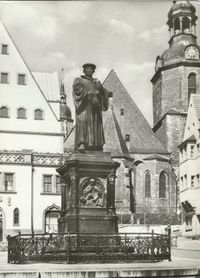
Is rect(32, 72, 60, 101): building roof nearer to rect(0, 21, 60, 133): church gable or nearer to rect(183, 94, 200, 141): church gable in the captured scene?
rect(0, 21, 60, 133): church gable

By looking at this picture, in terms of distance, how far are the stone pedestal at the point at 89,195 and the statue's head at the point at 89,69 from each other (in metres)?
1.11

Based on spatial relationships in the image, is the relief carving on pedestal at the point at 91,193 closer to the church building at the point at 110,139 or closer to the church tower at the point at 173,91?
the church building at the point at 110,139

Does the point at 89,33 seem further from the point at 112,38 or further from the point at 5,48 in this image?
the point at 5,48

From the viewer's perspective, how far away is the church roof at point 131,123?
25984mm

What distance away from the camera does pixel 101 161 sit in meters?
7.24

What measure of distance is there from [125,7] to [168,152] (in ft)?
61.8

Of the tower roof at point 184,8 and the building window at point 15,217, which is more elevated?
the tower roof at point 184,8

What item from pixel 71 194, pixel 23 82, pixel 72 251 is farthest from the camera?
pixel 23 82

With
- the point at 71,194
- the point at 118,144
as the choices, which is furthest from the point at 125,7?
the point at 118,144

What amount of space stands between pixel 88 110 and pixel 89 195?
1.17 m

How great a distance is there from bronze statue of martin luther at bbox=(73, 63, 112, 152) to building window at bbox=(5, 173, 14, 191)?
35.9 feet

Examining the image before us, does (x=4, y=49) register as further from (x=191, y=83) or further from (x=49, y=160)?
(x=191, y=83)

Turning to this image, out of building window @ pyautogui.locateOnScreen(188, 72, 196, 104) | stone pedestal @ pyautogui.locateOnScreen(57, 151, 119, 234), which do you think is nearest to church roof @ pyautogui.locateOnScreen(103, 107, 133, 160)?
building window @ pyautogui.locateOnScreen(188, 72, 196, 104)

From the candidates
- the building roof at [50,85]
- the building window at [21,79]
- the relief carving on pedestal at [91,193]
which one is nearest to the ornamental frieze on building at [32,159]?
the building window at [21,79]
